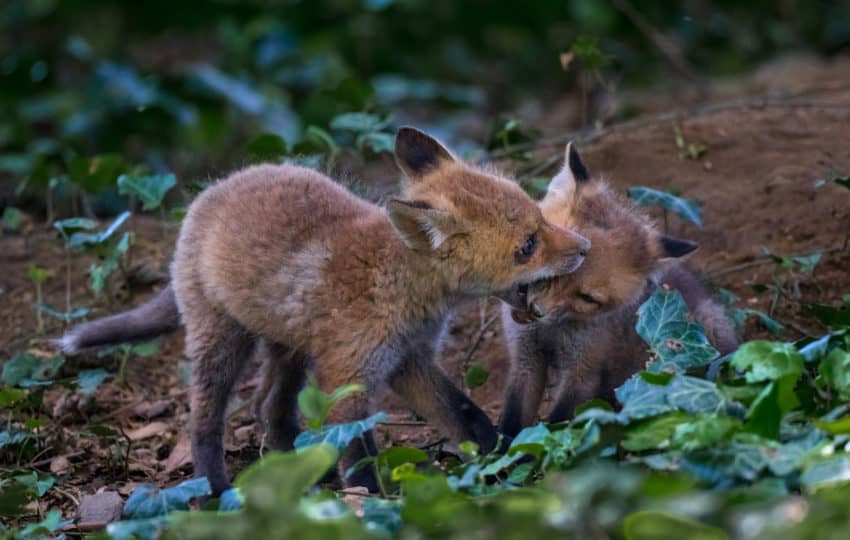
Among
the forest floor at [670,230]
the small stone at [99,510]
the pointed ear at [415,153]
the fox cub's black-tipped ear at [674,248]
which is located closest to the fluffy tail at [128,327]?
the forest floor at [670,230]

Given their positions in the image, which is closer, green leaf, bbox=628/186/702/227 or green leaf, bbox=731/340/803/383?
green leaf, bbox=731/340/803/383

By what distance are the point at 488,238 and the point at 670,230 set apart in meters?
2.25

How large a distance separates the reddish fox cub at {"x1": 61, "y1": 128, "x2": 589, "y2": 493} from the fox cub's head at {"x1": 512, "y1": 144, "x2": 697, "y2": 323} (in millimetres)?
206

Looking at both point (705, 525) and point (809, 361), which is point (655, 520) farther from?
point (809, 361)

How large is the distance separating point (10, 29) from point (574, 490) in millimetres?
10080

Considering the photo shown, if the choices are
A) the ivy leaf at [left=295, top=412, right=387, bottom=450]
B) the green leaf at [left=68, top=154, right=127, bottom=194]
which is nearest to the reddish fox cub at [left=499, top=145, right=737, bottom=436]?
the ivy leaf at [left=295, top=412, right=387, bottom=450]

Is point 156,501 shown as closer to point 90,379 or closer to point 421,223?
point 421,223

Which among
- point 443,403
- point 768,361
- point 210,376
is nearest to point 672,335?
point 768,361

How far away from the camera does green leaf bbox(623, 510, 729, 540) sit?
8.86 feet

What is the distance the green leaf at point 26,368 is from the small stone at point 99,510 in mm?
1104

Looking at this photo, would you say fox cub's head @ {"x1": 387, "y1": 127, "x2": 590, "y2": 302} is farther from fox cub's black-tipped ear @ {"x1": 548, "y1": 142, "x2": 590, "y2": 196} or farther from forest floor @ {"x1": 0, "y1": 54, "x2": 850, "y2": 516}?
forest floor @ {"x1": 0, "y1": 54, "x2": 850, "y2": 516}

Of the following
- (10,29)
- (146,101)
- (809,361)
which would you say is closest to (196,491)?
(809,361)

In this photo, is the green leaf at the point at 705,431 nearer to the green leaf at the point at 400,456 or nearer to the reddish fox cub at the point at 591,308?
the green leaf at the point at 400,456

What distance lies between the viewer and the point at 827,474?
10.3 feet
